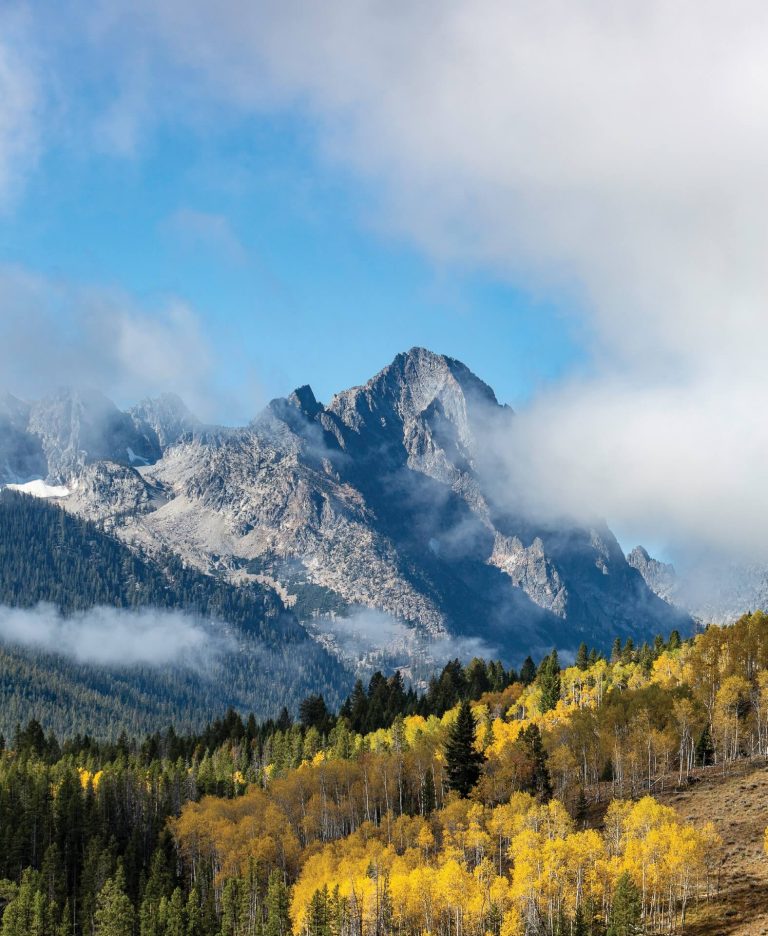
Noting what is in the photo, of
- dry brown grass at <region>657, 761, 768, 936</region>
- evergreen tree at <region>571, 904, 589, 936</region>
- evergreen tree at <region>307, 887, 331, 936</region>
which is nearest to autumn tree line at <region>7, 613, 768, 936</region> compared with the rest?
evergreen tree at <region>307, 887, 331, 936</region>

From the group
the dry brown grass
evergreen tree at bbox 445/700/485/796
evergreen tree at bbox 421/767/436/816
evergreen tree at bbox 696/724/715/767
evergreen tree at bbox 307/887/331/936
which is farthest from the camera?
evergreen tree at bbox 421/767/436/816

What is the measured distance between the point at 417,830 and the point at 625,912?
4994 cm

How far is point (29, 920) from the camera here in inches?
5379

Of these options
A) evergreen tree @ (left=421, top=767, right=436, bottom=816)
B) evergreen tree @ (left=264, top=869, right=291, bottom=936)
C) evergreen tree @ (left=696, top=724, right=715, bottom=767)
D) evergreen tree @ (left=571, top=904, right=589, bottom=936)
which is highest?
evergreen tree @ (left=696, top=724, right=715, bottom=767)

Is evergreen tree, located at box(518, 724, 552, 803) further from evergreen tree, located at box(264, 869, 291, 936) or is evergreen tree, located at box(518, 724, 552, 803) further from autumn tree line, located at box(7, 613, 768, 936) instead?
evergreen tree, located at box(264, 869, 291, 936)

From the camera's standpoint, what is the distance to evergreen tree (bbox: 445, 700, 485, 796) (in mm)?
158750

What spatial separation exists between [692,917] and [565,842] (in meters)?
16.5

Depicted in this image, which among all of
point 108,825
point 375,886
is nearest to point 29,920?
point 108,825

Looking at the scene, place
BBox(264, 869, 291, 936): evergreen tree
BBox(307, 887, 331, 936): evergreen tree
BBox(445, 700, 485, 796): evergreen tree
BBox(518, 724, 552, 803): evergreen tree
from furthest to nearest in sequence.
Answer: BBox(445, 700, 485, 796): evergreen tree → BBox(518, 724, 552, 803): evergreen tree → BBox(264, 869, 291, 936): evergreen tree → BBox(307, 887, 331, 936): evergreen tree

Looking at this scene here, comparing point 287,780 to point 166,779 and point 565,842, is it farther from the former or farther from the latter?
point 565,842

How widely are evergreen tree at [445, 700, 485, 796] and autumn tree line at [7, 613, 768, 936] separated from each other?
27 cm

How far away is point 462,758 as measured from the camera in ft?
524

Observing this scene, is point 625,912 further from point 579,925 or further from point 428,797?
point 428,797

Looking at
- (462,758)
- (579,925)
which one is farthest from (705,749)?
(579,925)
